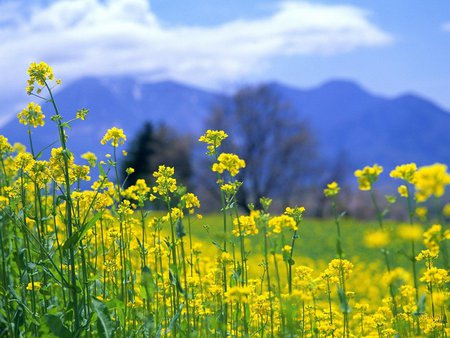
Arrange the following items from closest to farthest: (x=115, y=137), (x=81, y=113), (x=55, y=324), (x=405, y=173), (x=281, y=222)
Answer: (x=405, y=173) → (x=281, y=222) → (x=55, y=324) → (x=81, y=113) → (x=115, y=137)

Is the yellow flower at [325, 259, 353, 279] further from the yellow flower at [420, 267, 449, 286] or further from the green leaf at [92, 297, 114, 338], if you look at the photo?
the green leaf at [92, 297, 114, 338]

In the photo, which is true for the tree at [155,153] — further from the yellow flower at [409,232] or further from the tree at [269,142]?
the yellow flower at [409,232]

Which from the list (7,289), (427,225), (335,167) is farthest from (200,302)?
(335,167)

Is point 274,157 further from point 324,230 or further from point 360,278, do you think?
point 360,278

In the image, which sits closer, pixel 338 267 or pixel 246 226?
pixel 246 226

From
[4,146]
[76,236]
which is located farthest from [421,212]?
[4,146]

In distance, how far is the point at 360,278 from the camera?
12.9 m

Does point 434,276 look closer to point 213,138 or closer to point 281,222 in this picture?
point 281,222

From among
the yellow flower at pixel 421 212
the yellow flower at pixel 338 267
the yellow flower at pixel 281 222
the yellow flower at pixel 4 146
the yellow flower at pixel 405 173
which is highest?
the yellow flower at pixel 4 146

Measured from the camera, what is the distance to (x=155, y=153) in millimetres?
53969

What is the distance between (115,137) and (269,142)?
152 ft

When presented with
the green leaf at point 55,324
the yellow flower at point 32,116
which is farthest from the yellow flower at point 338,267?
the yellow flower at point 32,116

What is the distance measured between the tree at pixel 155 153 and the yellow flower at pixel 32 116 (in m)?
46.4

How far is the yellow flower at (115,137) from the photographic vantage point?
180 inches
